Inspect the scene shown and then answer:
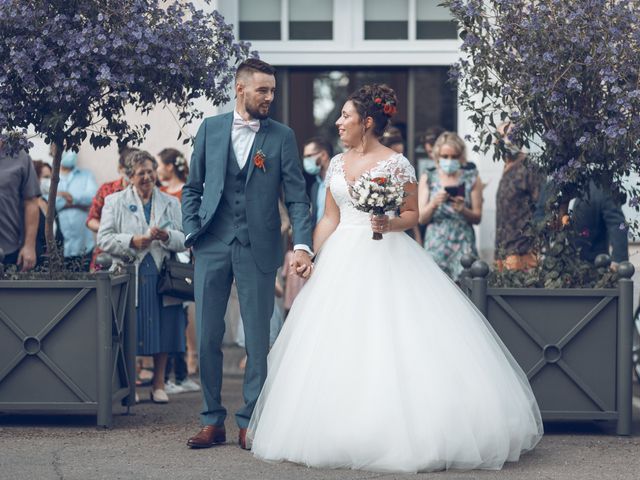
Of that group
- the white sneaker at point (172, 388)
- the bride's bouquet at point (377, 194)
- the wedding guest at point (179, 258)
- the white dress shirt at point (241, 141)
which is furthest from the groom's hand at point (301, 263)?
the white sneaker at point (172, 388)

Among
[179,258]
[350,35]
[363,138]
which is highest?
[350,35]

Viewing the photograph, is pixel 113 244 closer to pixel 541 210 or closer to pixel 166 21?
pixel 166 21

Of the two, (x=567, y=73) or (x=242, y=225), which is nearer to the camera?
(x=242, y=225)

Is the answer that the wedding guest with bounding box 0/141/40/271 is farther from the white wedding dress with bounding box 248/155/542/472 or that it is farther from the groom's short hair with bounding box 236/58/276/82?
the white wedding dress with bounding box 248/155/542/472

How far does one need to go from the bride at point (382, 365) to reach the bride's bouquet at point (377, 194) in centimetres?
12

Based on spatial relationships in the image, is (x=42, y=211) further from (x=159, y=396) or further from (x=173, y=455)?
(x=173, y=455)

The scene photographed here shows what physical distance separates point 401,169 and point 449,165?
314cm

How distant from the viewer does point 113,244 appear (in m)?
8.77

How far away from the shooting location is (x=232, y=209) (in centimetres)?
687

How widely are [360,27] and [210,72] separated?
3881mm

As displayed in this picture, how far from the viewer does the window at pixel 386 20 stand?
11508 mm

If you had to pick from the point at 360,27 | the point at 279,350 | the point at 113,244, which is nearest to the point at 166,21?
the point at 113,244

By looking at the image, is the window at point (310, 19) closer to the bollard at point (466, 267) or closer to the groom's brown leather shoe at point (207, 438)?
the bollard at point (466, 267)

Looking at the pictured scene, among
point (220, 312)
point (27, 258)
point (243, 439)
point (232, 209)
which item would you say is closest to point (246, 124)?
point (232, 209)
